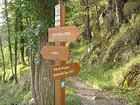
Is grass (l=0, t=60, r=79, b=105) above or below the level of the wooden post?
below

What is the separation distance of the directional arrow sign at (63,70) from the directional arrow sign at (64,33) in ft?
1.88

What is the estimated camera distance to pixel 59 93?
572 cm

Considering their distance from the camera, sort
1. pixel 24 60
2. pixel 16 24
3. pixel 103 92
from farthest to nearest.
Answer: pixel 24 60, pixel 16 24, pixel 103 92

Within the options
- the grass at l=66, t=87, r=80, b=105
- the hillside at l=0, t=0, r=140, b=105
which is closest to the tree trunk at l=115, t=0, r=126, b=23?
the hillside at l=0, t=0, r=140, b=105

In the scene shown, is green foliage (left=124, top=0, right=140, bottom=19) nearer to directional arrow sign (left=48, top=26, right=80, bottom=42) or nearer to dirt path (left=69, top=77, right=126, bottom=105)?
dirt path (left=69, top=77, right=126, bottom=105)

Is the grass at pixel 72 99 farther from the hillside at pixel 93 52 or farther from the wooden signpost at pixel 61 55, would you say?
the wooden signpost at pixel 61 55

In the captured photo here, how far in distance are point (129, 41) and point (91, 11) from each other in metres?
8.31

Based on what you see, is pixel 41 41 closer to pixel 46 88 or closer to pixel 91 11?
pixel 46 88

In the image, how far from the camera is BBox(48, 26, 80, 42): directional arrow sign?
5336mm

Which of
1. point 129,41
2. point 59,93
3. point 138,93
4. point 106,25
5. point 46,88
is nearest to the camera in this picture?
point 59,93

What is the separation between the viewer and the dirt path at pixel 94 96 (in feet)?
30.5

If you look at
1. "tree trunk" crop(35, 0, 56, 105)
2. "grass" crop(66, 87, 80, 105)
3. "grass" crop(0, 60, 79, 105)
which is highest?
"tree trunk" crop(35, 0, 56, 105)

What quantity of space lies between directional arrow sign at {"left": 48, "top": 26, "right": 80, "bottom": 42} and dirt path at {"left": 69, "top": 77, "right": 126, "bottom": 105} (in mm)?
4022

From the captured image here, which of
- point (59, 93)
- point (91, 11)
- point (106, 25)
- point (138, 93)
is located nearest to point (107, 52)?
point (106, 25)
